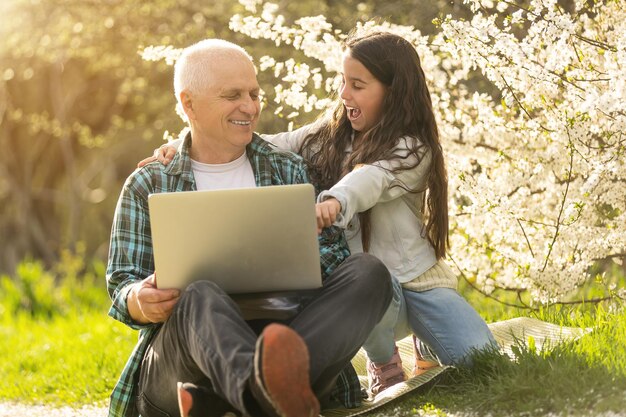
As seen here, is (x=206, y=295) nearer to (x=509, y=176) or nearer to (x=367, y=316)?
(x=367, y=316)

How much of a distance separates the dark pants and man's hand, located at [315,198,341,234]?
0.19 metres

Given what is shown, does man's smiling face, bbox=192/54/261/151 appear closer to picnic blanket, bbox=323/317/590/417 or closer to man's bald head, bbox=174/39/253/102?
man's bald head, bbox=174/39/253/102

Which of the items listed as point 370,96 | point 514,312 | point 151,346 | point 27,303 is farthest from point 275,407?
point 27,303

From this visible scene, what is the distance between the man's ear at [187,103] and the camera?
383 centimetres

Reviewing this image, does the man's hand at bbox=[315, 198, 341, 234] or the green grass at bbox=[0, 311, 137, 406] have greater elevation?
the man's hand at bbox=[315, 198, 341, 234]

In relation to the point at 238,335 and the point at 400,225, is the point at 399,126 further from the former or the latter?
the point at 238,335

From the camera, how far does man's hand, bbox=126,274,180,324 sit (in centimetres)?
315

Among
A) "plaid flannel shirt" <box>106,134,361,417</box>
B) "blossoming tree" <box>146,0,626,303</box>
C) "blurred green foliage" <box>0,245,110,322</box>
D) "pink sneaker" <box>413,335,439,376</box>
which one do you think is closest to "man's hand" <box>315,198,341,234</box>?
"plaid flannel shirt" <box>106,134,361,417</box>

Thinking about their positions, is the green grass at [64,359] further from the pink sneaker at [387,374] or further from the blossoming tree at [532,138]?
the blossoming tree at [532,138]

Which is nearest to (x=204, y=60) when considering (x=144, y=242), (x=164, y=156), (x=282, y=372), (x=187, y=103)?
(x=187, y=103)

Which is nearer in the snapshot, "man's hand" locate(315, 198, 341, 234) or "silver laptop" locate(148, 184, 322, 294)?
"silver laptop" locate(148, 184, 322, 294)

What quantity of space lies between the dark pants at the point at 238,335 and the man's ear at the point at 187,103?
3.06 ft

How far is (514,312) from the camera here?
17.1 ft

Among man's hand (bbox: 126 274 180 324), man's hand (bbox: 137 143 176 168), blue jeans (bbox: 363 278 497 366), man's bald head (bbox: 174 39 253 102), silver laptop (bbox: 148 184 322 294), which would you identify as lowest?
blue jeans (bbox: 363 278 497 366)
